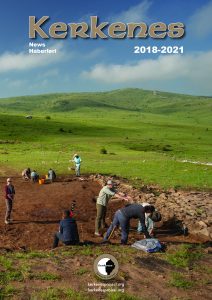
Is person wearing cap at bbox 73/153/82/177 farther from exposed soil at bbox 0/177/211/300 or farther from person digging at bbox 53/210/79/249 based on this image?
person digging at bbox 53/210/79/249

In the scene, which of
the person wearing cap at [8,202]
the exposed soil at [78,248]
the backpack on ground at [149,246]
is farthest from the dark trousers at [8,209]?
the backpack on ground at [149,246]

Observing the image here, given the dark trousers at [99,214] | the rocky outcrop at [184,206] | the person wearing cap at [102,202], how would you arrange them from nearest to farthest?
the person wearing cap at [102,202] → the dark trousers at [99,214] → the rocky outcrop at [184,206]

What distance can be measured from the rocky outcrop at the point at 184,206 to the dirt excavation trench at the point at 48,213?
774 millimetres

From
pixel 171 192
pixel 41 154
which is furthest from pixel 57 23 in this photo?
pixel 41 154

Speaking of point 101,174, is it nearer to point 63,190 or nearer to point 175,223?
point 63,190

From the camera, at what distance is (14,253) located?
1658 cm

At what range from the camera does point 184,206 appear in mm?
26297

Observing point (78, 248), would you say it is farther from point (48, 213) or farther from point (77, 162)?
point (77, 162)

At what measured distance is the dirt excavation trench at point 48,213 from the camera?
2045cm

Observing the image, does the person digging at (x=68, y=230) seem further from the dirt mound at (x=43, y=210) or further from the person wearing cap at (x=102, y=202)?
the person wearing cap at (x=102, y=202)

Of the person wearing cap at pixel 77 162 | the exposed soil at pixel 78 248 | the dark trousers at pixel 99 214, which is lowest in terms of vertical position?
the exposed soil at pixel 78 248

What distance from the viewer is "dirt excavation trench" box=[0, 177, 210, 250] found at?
67.1ft

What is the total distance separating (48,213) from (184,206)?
8262 mm

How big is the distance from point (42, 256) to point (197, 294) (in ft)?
19.1
